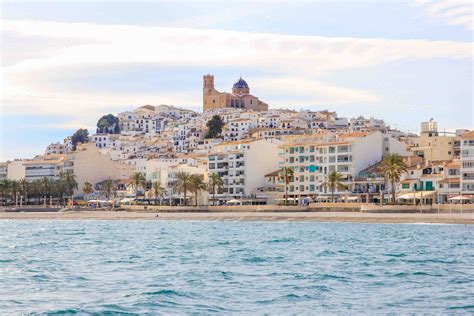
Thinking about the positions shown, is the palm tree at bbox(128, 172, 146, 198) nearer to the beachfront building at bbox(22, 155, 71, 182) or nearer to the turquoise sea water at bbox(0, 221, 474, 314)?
the beachfront building at bbox(22, 155, 71, 182)

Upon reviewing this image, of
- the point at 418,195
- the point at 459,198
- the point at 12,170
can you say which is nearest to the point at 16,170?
the point at 12,170

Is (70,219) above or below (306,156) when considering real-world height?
below

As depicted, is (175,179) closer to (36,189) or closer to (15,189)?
(36,189)

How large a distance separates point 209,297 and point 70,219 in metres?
89.5

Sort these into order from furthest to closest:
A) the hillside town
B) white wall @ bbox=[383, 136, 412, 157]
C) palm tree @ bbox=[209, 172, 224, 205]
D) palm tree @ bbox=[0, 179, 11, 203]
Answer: palm tree @ bbox=[0, 179, 11, 203]
palm tree @ bbox=[209, 172, 224, 205]
white wall @ bbox=[383, 136, 412, 157]
the hillside town

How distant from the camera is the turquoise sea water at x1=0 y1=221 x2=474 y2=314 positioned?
96.1ft

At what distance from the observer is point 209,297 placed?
31.1 metres

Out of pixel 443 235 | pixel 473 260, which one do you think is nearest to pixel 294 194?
pixel 443 235

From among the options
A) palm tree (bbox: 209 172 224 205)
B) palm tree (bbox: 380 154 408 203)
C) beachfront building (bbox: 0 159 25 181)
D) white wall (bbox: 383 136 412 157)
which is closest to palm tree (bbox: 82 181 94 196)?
beachfront building (bbox: 0 159 25 181)

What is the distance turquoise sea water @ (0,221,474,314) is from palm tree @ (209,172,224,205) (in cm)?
6770

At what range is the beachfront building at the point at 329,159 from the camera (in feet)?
395

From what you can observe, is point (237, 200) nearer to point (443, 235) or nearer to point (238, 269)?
point (443, 235)

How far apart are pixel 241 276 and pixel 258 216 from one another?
212 ft

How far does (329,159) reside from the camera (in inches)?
4852
